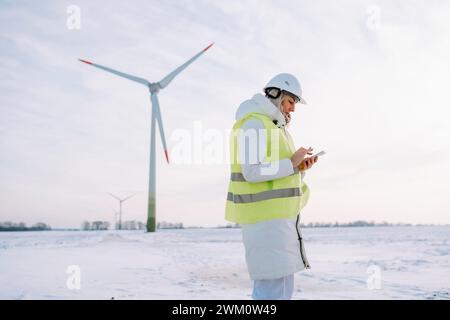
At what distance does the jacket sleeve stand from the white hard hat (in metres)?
0.39

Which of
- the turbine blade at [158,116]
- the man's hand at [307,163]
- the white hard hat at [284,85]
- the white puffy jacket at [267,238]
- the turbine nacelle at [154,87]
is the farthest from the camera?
the turbine nacelle at [154,87]

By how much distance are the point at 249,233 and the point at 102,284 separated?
5.31 metres

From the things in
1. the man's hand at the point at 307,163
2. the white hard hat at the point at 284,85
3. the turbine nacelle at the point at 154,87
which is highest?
the turbine nacelle at the point at 154,87

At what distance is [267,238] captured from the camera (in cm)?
286

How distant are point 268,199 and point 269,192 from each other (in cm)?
5

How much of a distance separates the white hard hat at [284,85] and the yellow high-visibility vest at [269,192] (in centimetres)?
28

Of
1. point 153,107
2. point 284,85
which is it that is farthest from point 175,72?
point 284,85

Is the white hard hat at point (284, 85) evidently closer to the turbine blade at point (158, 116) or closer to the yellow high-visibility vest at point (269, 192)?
the yellow high-visibility vest at point (269, 192)

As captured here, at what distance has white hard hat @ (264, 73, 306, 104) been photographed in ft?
10.4

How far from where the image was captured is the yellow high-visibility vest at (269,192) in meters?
2.90

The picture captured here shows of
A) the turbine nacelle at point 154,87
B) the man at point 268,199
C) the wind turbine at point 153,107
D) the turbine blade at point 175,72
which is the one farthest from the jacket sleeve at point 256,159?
the turbine nacelle at point 154,87

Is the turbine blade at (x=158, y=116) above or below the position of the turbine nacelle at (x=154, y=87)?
below
